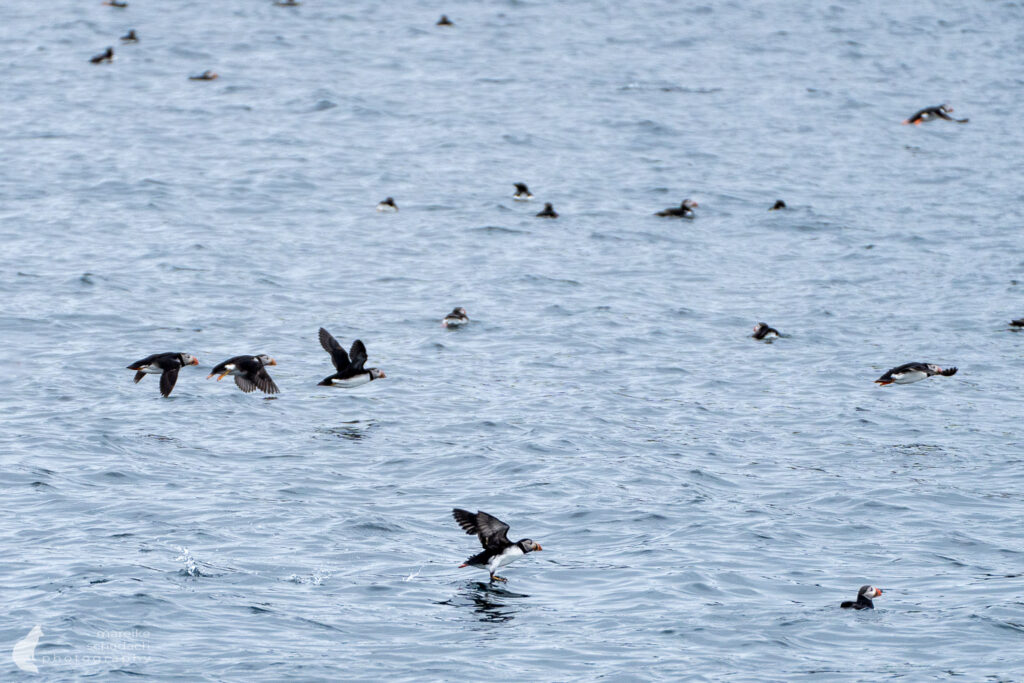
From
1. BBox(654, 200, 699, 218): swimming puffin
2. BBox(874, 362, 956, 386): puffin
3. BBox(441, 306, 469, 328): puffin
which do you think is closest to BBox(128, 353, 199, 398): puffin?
BBox(441, 306, 469, 328): puffin

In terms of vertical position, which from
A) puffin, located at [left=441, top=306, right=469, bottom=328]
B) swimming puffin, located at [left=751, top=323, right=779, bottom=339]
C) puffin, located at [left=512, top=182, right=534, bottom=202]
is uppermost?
swimming puffin, located at [left=751, top=323, right=779, bottom=339]

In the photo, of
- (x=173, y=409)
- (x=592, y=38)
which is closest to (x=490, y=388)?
(x=173, y=409)

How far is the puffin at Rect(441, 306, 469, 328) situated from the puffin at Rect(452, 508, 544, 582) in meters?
11.6

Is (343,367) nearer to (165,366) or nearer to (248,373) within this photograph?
(248,373)

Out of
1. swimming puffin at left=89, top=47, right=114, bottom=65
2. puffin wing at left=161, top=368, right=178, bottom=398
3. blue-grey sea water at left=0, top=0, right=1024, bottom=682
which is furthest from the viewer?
swimming puffin at left=89, top=47, right=114, bottom=65

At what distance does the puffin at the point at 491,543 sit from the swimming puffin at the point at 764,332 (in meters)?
12.6

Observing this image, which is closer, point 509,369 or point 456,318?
point 509,369

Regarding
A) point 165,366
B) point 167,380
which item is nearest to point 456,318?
point 165,366

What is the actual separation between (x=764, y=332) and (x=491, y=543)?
43.2ft

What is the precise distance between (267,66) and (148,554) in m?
41.5

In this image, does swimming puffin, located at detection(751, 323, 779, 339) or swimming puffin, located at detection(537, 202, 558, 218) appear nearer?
swimming puffin, located at detection(751, 323, 779, 339)

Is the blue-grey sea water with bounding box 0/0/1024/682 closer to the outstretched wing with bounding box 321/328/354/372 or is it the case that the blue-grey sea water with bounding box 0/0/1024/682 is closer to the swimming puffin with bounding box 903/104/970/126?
the swimming puffin with bounding box 903/104/970/126

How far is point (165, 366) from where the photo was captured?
22578 mm

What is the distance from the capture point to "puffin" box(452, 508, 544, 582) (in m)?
15.9
